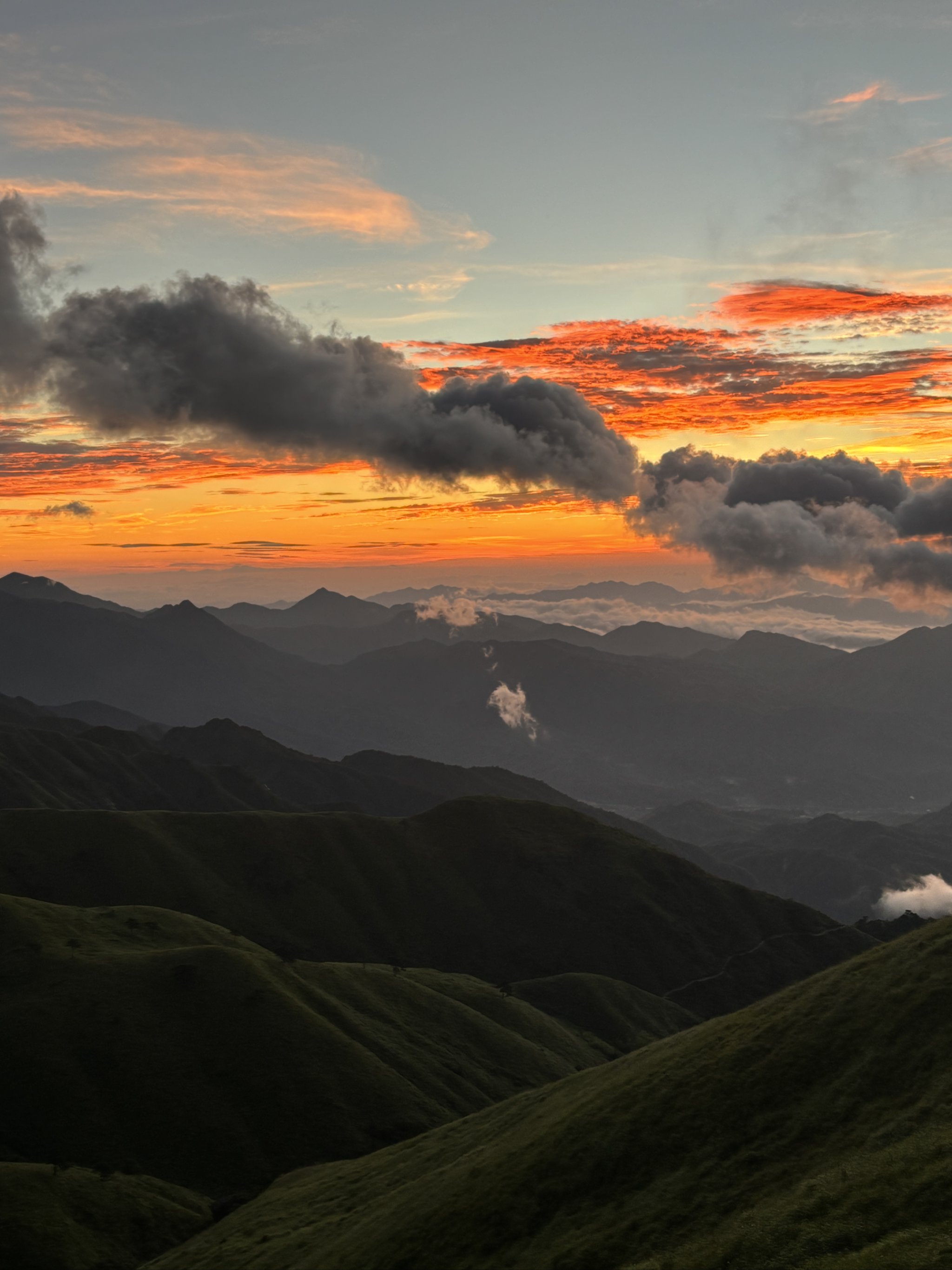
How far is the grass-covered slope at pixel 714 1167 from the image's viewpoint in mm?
51031

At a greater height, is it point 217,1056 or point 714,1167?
point 714,1167

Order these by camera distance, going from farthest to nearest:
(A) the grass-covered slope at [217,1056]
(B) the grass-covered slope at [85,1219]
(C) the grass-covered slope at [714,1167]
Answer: (A) the grass-covered slope at [217,1056] < (B) the grass-covered slope at [85,1219] < (C) the grass-covered slope at [714,1167]

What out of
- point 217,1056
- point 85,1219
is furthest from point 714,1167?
point 217,1056

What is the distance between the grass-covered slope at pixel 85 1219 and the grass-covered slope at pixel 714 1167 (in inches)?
206

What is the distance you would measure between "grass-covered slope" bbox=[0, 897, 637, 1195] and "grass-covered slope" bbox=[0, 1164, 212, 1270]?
19.7 metres

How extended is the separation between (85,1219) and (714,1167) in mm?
67345

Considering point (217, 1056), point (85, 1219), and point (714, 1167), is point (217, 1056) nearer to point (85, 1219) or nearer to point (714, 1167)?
point (85, 1219)

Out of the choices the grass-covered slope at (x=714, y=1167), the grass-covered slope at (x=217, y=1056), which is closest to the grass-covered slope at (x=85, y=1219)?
the grass-covered slope at (x=714, y=1167)

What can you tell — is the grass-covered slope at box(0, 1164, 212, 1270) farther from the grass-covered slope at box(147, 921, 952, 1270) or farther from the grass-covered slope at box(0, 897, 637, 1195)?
the grass-covered slope at box(0, 897, 637, 1195)

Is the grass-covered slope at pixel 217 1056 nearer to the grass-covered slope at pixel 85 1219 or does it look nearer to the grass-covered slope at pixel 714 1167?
the grass-covered slope at pixel 85 1219

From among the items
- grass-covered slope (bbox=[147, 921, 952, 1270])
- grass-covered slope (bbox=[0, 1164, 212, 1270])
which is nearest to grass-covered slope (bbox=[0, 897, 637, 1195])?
grass-covered slope (bbox=[0, 1164, 212, 1270])

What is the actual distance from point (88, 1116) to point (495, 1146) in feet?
249

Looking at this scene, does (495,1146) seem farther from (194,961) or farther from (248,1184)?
(194,961)

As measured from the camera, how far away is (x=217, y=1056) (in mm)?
148750
